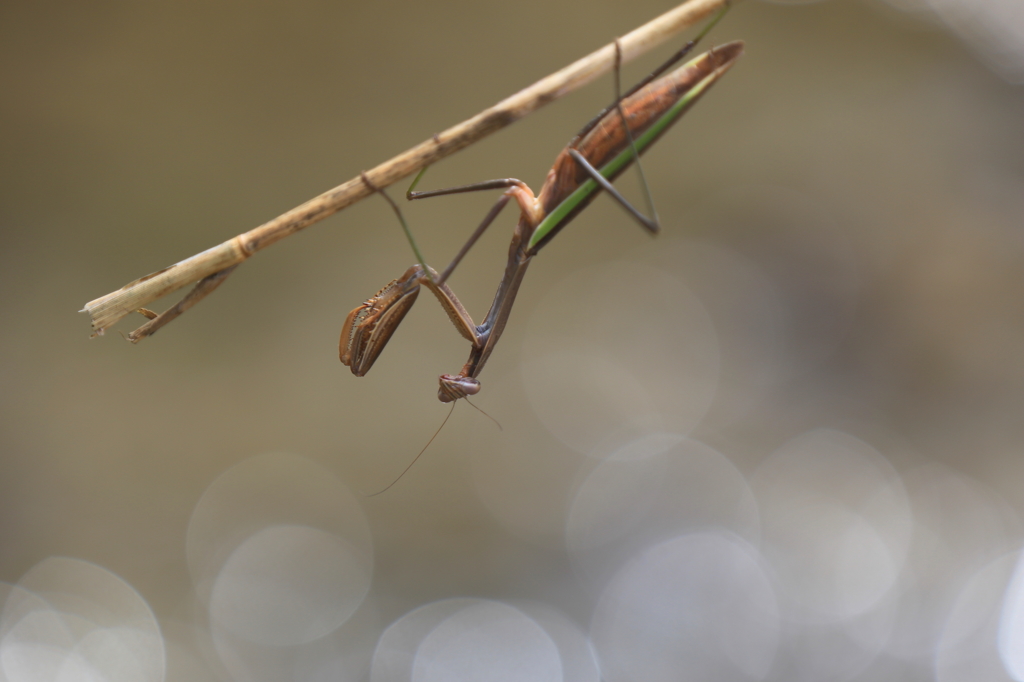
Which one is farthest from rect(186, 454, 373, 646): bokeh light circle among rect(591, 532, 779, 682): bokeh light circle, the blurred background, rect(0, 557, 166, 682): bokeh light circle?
rect(591, 532, 779, 682): bokeh light circle

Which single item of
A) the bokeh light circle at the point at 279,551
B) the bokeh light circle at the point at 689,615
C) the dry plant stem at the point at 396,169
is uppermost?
the dry plant stem at the point at 396,169

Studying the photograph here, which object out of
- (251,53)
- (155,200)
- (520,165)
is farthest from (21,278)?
(520,165)

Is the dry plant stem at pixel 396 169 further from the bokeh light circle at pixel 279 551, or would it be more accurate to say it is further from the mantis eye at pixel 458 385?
the bokeh light circle at pixel 279 551

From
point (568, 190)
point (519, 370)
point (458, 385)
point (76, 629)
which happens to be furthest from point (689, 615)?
point (76, 629)

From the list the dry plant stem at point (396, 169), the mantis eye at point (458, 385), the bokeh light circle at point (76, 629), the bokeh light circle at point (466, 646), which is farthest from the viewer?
the bokeh light circle at point (466, 646)

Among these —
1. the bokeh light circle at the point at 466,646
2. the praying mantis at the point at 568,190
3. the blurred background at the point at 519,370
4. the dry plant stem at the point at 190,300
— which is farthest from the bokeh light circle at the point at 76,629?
the praying mantis at the point at 568,190

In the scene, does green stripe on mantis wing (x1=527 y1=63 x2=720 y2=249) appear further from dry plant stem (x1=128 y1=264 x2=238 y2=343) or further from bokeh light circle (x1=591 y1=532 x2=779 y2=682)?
bokeh light circle (x1=591 y1=532 x2=779 y2=682)

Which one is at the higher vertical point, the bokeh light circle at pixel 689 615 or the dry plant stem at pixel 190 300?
the dry plant stem at pixel 190 300

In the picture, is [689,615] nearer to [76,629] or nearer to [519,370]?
[519,370]
